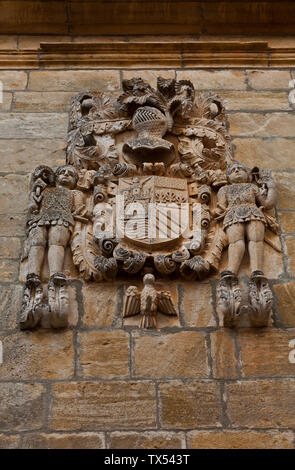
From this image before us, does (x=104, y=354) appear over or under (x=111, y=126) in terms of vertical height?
under

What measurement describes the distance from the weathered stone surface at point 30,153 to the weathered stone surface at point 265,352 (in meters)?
1.64

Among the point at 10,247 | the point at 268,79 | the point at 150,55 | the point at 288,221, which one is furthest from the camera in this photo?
the point at 150,55

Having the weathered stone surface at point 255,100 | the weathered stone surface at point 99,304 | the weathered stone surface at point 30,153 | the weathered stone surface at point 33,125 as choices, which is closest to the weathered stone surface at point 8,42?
the weathered stone surface at point 33,125

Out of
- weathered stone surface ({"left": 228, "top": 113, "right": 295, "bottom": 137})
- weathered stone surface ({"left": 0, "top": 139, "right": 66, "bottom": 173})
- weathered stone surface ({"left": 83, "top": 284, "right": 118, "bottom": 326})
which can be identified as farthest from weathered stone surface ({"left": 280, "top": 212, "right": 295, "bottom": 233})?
weathered stone surface ({"left": 0, "top": 139, "right": 66, "bottom": 173})

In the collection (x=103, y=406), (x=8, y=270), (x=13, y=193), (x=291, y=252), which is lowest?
(x=103, y=406)

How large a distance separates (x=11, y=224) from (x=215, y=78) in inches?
71.1

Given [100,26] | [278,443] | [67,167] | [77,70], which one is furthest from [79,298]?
Result: [100,26]

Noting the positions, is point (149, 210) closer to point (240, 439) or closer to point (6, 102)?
point (240, 439)

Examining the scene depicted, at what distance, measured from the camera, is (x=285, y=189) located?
15.2ft

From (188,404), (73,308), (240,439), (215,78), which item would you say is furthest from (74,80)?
(240,439)

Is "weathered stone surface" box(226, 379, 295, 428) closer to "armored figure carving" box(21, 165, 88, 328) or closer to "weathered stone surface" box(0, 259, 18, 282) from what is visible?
"armored figure carving" box(21, 165, 88, 328)
